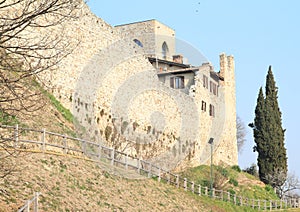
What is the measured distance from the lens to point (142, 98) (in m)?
35.3

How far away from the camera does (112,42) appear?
32.4 meters

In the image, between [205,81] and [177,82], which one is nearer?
[177,82]

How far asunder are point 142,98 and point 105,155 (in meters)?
9.14

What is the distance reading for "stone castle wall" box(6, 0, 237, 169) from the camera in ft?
92.7

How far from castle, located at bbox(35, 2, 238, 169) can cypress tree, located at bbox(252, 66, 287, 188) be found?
144 inches

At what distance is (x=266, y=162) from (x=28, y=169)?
31.9 m

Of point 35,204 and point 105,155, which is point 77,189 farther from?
point 105,155

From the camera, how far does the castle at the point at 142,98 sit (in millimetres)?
28656

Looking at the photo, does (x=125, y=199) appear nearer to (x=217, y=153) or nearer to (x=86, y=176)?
(x=86, y=176)

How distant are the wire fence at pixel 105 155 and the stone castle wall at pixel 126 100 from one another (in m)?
1.69

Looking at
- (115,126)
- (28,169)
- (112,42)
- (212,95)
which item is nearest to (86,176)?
(28,169)

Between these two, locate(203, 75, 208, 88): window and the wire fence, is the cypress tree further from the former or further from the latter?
locate(203, 75, 208, 88): window

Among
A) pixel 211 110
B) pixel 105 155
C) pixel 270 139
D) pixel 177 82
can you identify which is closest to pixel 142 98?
pixel 105 155

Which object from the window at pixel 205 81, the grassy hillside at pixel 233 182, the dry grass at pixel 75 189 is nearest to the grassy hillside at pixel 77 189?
the dry grass at pixel 75 189
